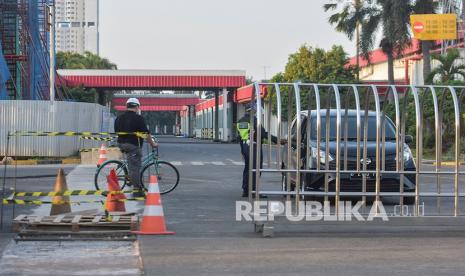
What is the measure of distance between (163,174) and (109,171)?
41.2 inches

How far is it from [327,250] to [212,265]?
1.63 m

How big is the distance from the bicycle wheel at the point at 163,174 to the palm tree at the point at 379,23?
1602 inches

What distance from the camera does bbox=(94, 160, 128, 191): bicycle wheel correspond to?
1683cm

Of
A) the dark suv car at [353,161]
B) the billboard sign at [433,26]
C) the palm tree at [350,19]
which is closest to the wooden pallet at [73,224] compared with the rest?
the dark suv car at [353,161]

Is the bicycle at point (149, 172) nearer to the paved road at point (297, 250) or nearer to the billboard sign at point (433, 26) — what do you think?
the paved road at point (297, 250)

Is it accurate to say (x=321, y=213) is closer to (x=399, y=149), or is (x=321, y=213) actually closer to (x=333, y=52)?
(x=399, y=149)

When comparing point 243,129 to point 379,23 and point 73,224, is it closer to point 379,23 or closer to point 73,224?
point 73,224

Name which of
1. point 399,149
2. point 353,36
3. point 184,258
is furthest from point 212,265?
point 353,36

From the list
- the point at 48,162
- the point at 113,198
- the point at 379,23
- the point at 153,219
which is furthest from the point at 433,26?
the point at 153,219

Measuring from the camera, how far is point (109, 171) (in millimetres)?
17156

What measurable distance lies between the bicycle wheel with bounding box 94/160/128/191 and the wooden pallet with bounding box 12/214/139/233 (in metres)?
5.06

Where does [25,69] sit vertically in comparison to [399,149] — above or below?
above

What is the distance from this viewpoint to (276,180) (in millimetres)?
21609

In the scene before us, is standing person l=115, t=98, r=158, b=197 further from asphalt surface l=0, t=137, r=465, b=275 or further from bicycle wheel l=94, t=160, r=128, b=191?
asphalt surface l=0, t=137, r=465, b=275
